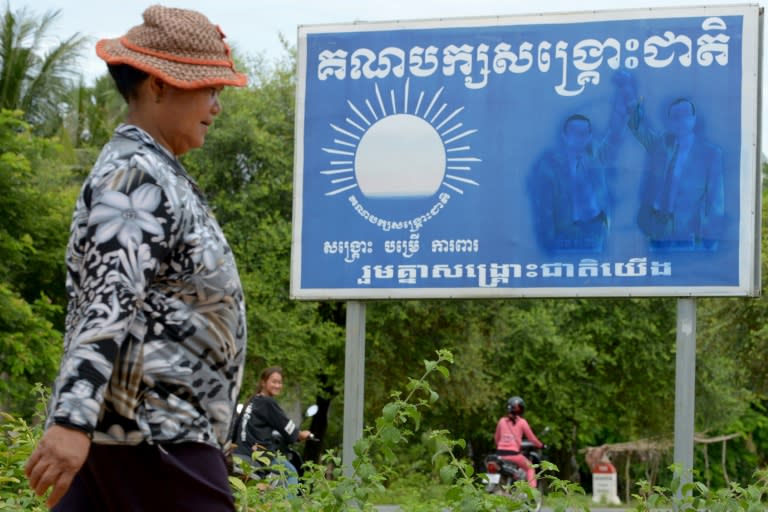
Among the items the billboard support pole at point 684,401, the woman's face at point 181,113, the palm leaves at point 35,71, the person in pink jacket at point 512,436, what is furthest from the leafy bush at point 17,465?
the palm leaves at point 35,71

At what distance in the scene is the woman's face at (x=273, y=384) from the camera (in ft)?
43.6

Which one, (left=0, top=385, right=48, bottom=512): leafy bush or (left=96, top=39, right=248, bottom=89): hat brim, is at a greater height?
(left=96, top=39, right=248, bottom=89): hat brim

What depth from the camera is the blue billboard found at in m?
12.4

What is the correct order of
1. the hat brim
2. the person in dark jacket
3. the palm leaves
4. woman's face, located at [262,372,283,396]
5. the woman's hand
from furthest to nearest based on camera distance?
the palm leaves
woman's face, located at [262,372,283,396]
the person in dark jacket
the hat brim
the woman's hand

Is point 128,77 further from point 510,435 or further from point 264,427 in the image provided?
point 510,435

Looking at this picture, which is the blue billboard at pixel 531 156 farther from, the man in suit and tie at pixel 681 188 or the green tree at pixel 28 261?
the green tree at pixel 28 261

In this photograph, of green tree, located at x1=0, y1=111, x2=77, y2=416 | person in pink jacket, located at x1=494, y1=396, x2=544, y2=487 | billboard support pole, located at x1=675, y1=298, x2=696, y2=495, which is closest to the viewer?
billboard support pole, located at x1=675, y1=298, x2=696, y2=495

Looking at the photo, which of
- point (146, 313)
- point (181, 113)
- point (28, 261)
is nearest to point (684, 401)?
point (181, 113)

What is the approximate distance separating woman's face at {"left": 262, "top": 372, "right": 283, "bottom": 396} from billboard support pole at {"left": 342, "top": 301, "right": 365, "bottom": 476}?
2.06ft

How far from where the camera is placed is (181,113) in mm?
3656

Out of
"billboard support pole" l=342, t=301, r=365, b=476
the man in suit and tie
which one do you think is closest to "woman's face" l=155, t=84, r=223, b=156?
"billboard support pole" l=342, t=301, r=365, b=476

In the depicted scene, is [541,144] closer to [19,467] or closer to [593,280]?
[593,280]

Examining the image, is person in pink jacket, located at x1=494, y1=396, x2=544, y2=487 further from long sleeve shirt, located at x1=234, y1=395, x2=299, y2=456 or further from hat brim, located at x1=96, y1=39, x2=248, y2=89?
hat brim, located at x1=96, y1=39, x2=248, y2=89

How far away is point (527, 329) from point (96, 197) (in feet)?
107
